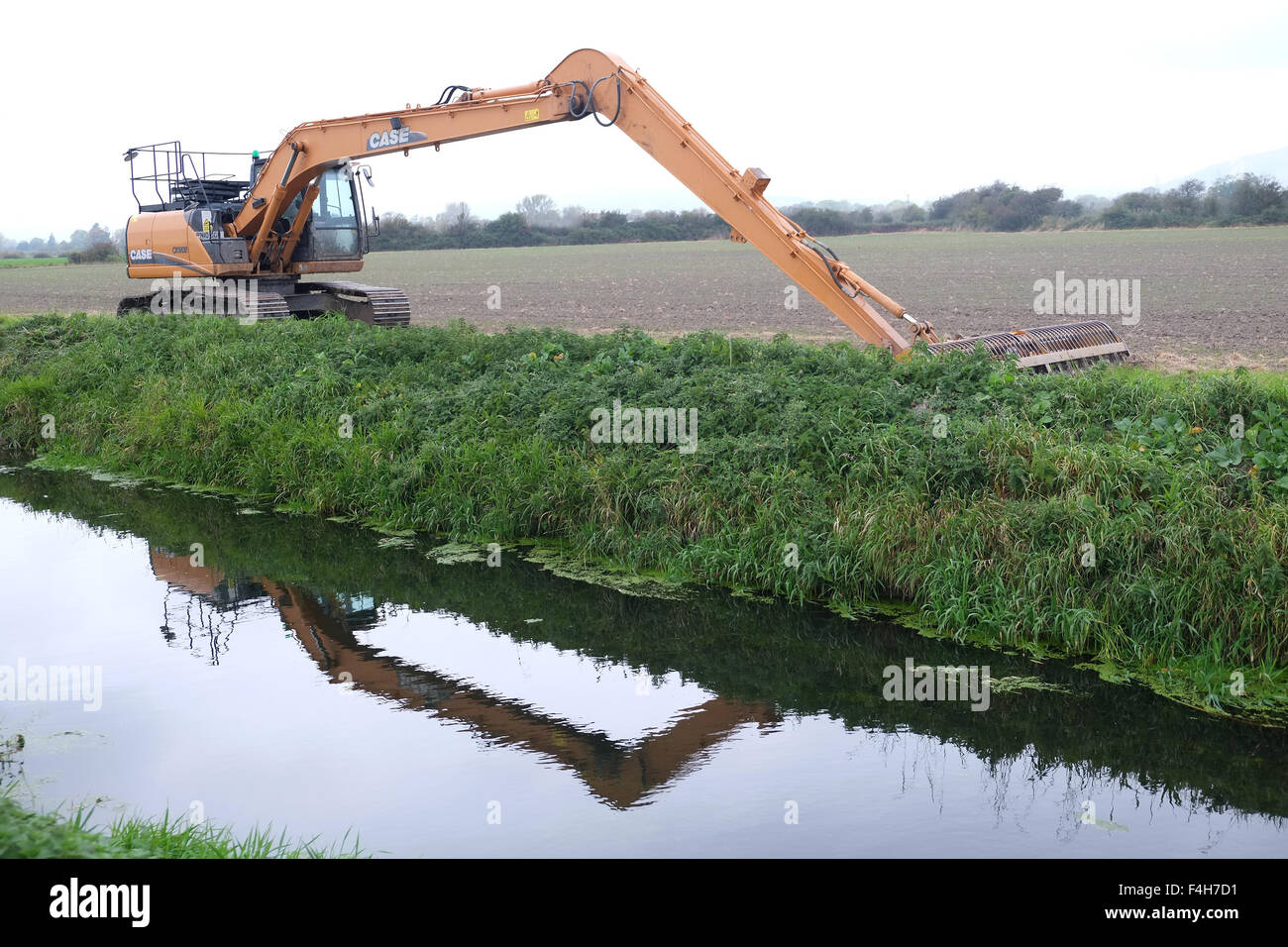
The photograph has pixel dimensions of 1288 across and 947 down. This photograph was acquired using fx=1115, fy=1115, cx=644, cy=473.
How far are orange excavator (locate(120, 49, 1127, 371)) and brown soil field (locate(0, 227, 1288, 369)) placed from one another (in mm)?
3936

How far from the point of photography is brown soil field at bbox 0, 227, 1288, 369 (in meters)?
18.3

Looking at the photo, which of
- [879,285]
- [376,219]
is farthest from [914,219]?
[376,219]

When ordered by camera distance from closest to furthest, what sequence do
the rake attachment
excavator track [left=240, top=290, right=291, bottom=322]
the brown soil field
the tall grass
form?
the tall grass < the rake attachment < excavator track [left=240, top=290, right=291, bottom=322] < the brown soil field

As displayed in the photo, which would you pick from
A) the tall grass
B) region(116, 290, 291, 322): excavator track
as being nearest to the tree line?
region(116, 290, 291, 322): excavator track

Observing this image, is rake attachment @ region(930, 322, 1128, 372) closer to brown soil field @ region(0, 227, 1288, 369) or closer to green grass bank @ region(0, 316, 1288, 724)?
brown soil field @ region(0, 227, 1288, 369)

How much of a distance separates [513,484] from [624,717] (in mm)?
4042

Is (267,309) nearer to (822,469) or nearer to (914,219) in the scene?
(822,469)

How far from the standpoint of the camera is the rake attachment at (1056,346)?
39.1 feet

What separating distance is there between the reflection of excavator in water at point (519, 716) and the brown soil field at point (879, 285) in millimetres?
9303

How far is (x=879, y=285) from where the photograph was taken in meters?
30.7

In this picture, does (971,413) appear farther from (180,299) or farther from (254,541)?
(180,299)

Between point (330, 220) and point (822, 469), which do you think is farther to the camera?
point (330, 220)

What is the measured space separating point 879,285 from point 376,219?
56.1ft
